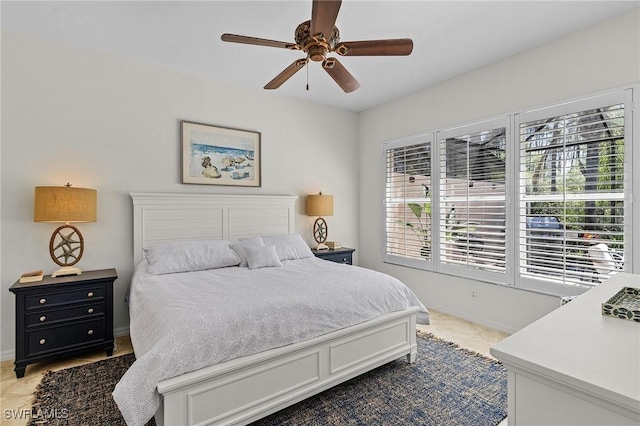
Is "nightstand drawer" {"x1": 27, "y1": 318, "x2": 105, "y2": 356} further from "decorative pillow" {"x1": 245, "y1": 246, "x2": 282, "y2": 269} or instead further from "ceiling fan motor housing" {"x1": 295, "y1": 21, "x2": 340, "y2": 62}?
"ceiling fan motor housing" {"x1": 295, "y1": 21, "x2": 340, "y2": 62}

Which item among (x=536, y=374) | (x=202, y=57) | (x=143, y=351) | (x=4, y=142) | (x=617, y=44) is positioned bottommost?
(x=143, y=351)

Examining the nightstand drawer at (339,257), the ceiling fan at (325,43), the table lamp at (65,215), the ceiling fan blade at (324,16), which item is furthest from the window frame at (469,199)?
the table lamp at (65,215)

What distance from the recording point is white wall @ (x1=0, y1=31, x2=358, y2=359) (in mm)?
2867

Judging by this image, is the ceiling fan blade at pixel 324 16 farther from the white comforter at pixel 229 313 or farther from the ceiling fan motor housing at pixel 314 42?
the white comforter at pixel 229 313

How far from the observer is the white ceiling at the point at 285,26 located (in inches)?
98.6

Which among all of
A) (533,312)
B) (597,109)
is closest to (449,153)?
(597,109)

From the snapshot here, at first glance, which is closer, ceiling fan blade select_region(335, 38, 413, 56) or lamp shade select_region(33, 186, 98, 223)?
ceiling fan blade select_region(335, 38, 413, 56)

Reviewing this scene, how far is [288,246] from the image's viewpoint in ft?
12.3

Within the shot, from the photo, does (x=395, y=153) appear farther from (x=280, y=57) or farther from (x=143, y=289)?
(x=143, y=289)

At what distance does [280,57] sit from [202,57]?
0.81 meters

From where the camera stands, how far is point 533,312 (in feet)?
10.4

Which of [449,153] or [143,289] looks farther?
[449,153]

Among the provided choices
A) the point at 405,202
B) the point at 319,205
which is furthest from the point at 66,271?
the point at 405,202

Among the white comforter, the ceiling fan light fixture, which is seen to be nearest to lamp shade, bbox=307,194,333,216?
the white comforter
